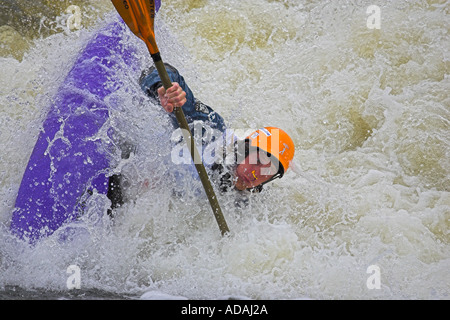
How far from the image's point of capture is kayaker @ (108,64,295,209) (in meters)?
2.85

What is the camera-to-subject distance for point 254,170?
9.44 ft

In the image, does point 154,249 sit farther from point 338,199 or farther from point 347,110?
point 347,110

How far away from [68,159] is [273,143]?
1.24 m

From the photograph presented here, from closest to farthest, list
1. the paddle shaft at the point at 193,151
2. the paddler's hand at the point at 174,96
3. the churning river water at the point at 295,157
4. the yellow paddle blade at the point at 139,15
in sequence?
the yellow paddle blade at the point at 139,15 → the paddle shaft at the point at 193,151 → the paddler's hand at the point at 174,96 → the churning river water at the point at 295,157

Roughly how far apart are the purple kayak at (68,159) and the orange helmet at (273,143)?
917 millimetres

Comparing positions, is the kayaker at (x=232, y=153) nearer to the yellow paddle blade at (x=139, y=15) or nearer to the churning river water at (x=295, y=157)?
the churning river water at (x=295, y=157)

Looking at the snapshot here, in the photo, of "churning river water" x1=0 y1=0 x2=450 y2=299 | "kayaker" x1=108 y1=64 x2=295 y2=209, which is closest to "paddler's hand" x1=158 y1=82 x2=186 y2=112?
"kayaker" x1=108 y1=64 x2=295 y2=209

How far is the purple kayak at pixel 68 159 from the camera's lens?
282 centimetres

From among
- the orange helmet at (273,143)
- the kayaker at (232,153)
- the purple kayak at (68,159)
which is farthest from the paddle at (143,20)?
the purple kayak at (68,159)

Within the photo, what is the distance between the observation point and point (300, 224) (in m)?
3.15

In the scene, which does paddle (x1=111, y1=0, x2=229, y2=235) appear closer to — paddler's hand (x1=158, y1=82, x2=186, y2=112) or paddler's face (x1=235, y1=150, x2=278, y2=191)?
paddler's hand (x1=158, y1=82, x2=186, y2=112)

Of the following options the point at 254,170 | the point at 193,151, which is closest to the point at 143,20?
the point at 193,151
